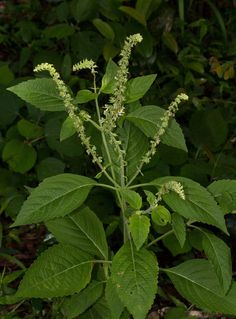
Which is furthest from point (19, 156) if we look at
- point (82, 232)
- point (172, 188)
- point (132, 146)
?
point (172, 188)

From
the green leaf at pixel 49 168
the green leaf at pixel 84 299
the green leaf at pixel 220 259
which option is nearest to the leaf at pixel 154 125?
the green leaf at pixel 220 259

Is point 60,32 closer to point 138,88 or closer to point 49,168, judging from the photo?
point 49,168

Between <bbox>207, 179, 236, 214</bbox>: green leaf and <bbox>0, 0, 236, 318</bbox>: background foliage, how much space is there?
0.45m

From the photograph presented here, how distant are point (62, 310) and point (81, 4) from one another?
5.23 feet

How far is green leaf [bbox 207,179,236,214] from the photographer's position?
168 cm

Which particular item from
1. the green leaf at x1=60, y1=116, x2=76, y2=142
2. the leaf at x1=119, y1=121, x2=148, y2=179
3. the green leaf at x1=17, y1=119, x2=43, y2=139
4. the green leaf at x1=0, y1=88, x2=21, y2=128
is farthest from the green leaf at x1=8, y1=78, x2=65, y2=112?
the green leaf at x1=0, y1=88, x2=21, y2=128

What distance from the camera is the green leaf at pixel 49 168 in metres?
2.46

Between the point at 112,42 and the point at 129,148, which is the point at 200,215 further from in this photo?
the point at 112,42

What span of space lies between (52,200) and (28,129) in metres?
0.95

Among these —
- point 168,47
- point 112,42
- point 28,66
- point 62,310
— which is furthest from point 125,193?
point 28,66

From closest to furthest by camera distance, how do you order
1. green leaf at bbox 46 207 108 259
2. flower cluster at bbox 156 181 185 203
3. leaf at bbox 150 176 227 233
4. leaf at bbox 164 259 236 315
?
1. flower cluster at bbox 156 181 185 203
2. leaf at bbox 150 176 227 233
3. leaf at bbox 164 259 236 315
4. green leaf at bbox 46 207 108 259

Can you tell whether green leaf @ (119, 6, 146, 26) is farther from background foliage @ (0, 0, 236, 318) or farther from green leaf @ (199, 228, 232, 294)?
green leaf @ (199, 228, 232, 294)

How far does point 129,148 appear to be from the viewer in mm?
1806

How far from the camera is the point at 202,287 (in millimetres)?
1806
